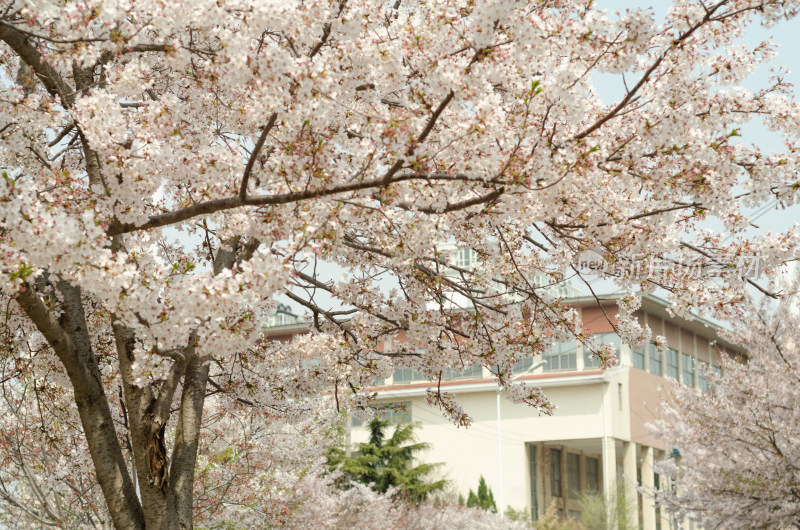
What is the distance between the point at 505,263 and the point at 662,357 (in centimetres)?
3836

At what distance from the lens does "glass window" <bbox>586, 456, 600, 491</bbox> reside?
4656 cm

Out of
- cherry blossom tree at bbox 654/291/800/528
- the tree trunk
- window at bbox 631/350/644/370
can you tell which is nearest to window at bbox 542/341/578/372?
window at bbox 631/350/644/370

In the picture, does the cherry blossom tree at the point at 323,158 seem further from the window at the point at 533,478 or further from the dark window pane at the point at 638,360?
the dark window pane at the point at 638,360

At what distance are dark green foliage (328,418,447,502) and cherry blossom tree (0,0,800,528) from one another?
2899 cm

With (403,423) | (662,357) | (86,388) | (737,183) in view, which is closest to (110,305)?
(86,388)

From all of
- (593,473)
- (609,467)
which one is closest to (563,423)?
(609,467)

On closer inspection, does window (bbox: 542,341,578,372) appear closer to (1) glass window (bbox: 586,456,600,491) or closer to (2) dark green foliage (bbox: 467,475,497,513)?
(2) dark green foliage (bbox: 467,475,497,513)

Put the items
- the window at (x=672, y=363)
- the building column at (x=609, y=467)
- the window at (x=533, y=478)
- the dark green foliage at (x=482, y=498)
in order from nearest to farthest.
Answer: the dark green foliage at (x=482, y=498)
the building column at (x=609, y=467)
the window at (x=533, y=478)
the window at (x=672, y=363)

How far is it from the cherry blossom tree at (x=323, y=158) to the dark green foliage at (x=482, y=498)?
107 ft

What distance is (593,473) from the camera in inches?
1861

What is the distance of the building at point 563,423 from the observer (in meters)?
40.0

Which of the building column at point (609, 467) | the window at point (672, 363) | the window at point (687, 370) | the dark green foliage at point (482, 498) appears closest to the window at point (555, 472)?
the building column at point (609, 467)

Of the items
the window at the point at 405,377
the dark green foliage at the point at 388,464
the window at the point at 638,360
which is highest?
the window at the point at 638,360

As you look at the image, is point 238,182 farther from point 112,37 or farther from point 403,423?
point 403,423
